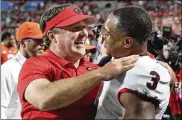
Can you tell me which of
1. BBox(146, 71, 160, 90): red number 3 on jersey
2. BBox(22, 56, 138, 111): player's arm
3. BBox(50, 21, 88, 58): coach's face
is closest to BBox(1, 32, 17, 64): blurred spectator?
BBox(50, 21, 88, 58): coach's face

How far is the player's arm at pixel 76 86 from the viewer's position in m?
1.54

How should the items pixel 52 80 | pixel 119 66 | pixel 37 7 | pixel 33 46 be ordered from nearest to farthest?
1. pixel 119 66
2. pixel 52 80
3. pixel 33 46
4. pixel 37 7

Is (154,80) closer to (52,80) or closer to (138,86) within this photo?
(138,86)

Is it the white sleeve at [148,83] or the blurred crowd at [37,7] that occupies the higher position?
the white sleeve at [148,83]

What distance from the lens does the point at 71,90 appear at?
1.59 meters

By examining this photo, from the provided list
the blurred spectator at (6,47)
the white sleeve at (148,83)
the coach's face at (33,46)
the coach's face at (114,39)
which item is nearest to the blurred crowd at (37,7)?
the blurred spectator at (6,47)

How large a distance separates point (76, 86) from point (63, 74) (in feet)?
1.45

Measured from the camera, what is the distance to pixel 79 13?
2068mm

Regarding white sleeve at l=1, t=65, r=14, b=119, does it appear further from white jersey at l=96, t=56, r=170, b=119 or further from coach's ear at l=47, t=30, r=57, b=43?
white jersey at l=96, t=56, r=170, b=119

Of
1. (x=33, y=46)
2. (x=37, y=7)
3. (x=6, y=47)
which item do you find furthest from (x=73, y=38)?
(x=37, y=7)

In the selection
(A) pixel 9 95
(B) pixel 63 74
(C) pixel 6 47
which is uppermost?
(B) pixel 63 74

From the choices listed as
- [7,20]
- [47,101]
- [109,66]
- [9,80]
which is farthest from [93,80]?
[7,20]

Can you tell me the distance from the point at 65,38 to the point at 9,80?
122 centimetres

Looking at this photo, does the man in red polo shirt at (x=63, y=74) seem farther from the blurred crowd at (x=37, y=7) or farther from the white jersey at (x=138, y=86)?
the blurred crowd at (x=37, y=7)
